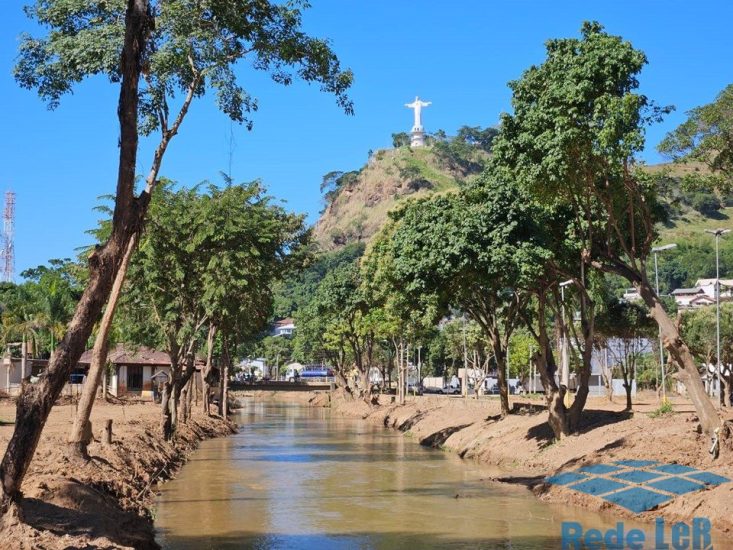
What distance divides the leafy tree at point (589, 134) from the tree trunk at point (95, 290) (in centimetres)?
1200

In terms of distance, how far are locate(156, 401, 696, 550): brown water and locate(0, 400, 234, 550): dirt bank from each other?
83cm

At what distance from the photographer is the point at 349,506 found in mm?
23672

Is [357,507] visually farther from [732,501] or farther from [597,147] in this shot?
[597,147]

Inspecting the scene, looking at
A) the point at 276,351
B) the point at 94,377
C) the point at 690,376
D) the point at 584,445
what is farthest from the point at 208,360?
the point at 276,351

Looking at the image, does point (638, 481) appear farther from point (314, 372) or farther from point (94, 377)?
point (314, 372)

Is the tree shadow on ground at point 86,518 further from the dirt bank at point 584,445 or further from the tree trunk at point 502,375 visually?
the tree trunk at point 502,375

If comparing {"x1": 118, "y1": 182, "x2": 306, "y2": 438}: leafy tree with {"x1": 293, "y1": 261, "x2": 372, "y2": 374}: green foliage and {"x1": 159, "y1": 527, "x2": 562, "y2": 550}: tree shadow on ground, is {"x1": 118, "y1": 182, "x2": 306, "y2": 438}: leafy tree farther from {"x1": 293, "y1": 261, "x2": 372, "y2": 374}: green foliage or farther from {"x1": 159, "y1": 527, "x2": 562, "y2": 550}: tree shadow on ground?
{"x1": 293, "y1": 261, "x2": 372, "y2": 374}: green foliage

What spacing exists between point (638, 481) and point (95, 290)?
15186 millimetres

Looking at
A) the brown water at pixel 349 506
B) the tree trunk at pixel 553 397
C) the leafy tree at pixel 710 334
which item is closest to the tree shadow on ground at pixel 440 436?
the brown water at pixel 349 506

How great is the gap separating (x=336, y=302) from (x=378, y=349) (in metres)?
31.2

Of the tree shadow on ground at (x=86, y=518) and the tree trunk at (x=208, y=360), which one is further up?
the tree trunk at (x=208, y=360)

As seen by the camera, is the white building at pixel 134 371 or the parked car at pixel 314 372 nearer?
the white building at pixel 134 371

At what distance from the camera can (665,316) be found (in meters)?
23.6

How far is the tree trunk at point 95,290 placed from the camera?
485 inches
